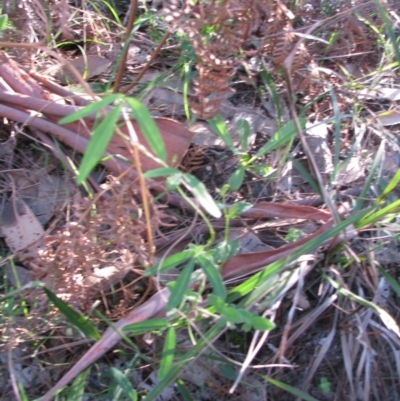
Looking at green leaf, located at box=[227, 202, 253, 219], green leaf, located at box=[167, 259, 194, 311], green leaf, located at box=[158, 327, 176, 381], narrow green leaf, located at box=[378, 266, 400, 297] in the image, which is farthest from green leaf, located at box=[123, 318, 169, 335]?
narrow green leaf, located at box=[378, 266, 400, 297]

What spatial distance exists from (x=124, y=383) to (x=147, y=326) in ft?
0.55

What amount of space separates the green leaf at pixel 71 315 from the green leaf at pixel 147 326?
0.13 metres

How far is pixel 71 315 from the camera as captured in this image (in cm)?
157

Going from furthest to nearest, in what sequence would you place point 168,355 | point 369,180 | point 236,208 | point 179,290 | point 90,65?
point 90,65 → point 369,180 → point 236,208 → point 168,355 → point 179,290

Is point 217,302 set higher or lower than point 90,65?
lower

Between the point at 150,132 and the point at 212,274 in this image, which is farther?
the point at 212,274

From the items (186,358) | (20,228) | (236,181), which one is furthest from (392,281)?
(20,228)

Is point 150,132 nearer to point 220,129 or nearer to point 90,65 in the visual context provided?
point 220,129

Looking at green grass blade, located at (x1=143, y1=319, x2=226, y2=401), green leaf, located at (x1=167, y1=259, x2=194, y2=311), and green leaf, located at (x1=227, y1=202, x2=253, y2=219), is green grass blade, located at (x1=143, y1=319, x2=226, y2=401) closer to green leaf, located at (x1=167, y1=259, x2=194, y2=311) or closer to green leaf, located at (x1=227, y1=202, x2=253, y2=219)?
green leaf, located at (x1=167, y1=259, x2=194, y2=311)

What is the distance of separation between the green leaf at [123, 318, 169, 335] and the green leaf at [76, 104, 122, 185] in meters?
0.53

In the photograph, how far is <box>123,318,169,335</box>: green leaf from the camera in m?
1.46

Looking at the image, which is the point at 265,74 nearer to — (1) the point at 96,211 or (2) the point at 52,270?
(1) the point at 96,211

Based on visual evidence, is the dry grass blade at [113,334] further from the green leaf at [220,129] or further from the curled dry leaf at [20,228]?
the green leaf at [220,129]

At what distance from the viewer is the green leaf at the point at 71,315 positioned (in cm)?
157
